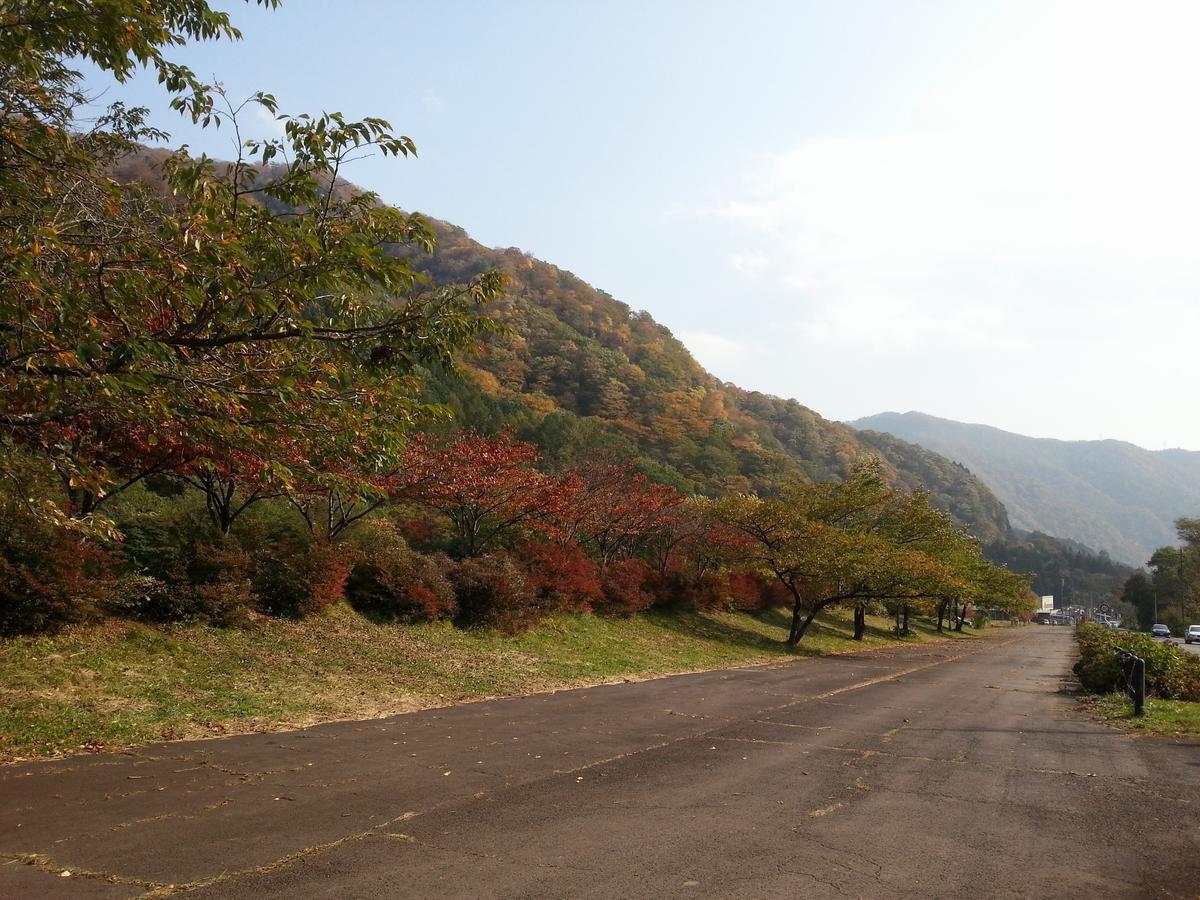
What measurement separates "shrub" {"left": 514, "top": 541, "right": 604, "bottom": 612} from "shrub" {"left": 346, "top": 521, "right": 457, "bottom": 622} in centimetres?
363

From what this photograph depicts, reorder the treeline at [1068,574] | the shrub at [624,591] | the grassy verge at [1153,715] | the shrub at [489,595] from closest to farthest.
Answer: the grassy verge at [1153,715] < the shrub at [489,595] < the shrub at [624,591] < the treeline at [1068,574]

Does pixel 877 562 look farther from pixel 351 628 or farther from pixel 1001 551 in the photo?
pixel 1001 551

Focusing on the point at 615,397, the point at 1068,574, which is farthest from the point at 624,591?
the point at 1068,574

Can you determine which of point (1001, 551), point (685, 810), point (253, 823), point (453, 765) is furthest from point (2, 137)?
point (1001, 551)

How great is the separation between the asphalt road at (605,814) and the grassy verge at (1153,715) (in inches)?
56.3

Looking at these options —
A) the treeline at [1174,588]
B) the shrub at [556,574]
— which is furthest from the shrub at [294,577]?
the treeline at [1174,588]

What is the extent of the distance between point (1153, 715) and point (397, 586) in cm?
1469

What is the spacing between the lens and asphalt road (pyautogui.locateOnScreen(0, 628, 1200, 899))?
4.86 metres

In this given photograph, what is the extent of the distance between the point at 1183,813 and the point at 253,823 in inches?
306

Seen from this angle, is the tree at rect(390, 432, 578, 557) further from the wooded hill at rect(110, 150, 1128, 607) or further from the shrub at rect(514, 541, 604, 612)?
the wooded hill at rect(110, 150, 1128, 607)

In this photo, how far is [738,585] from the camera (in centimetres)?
3250

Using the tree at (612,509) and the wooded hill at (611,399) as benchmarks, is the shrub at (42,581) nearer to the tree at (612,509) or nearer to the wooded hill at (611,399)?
the wooded hill at (611,399)

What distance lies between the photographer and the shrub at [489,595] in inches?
760

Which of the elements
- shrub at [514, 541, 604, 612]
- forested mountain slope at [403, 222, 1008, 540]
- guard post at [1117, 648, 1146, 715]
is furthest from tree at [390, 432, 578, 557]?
forested mountain slope at [403, 222, 1008, 540]
